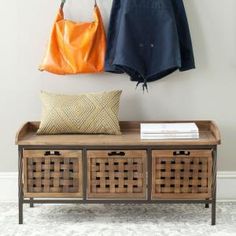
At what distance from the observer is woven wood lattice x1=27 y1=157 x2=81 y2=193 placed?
3182mm

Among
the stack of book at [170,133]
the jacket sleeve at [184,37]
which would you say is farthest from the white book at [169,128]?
the jacket sleeve at [184,37]

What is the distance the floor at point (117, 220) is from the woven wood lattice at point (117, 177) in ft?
0.70

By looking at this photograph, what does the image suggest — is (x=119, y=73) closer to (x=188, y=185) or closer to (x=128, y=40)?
(x=128, y=40)

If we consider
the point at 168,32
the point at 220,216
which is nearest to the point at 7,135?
the point at 168,32

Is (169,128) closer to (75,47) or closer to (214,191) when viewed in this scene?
(214,191)

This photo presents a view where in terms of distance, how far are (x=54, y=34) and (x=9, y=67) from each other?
41cm

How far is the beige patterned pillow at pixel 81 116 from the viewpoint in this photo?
3.33m

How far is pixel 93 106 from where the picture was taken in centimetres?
334

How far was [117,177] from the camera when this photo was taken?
3.20 metres

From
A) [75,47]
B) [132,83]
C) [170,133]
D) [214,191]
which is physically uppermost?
[75,47]

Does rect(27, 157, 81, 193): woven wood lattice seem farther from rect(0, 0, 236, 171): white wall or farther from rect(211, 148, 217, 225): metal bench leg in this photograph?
rect(211, 148, 217, 225): metal bench leg

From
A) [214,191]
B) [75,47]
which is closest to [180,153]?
[214,191]

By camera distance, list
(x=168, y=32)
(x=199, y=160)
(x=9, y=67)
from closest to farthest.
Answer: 1. (x=199, y=160)
2. (x=168, y=32)
3. (x=9, y=67)

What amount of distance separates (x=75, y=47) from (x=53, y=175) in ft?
2.81
